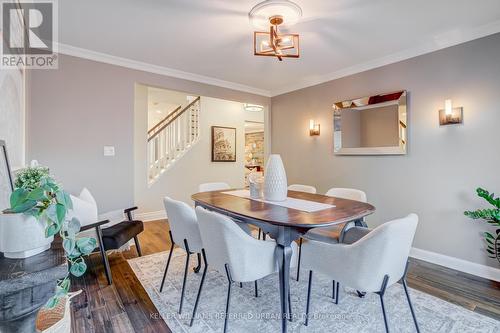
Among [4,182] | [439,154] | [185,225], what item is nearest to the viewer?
[4,182]

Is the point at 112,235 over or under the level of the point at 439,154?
under

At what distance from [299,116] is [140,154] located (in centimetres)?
295

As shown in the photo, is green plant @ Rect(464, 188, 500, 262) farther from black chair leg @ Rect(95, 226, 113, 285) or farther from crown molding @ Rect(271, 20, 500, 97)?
black chair leg @ Rect(95, 226, 113, 285)

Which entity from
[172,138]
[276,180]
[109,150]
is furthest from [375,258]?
[172,138]

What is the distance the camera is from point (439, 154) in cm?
283

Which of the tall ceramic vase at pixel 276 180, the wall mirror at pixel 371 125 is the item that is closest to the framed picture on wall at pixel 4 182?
the tall ceramic vase at pixel 276 180

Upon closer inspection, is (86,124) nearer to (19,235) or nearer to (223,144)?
(19,235)

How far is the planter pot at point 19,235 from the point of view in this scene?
3.09 feet

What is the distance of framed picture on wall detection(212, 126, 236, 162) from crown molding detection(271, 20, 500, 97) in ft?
7.49

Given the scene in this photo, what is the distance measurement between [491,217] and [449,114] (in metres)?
1.09

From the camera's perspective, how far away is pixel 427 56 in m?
2.91

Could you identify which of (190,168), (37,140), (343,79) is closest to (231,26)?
(343,79)

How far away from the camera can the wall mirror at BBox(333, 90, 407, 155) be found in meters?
3.12

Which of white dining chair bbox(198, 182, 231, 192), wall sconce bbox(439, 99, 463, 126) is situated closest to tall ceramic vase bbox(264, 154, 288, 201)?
white dining chair bbox(198, 182, 231, 192)
